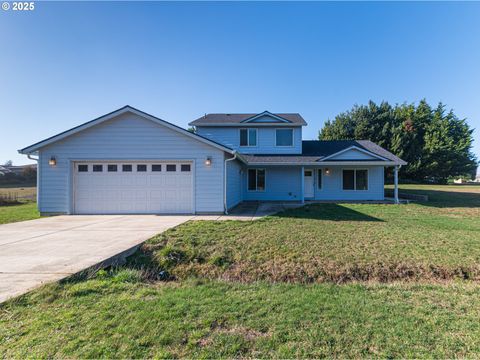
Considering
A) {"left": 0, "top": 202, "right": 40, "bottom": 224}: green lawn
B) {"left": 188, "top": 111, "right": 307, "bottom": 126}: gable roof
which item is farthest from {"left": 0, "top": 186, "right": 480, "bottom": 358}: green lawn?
{"left": 188, "top": 111, "right": 307, "bottom": 126}: gable roof

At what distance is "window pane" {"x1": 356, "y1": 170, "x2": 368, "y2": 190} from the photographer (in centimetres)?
1427

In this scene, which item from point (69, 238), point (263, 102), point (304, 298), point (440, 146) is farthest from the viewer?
Result: point (440, 146)

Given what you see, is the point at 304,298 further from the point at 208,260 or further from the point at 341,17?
the point at 341,17

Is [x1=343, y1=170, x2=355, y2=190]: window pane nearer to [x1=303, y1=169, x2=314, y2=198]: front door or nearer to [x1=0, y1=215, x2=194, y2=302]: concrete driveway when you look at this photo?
[x1=303, y1=169, x2=314, y2=198]: front door

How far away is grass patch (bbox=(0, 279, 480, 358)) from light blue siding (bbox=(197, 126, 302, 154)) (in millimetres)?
11790

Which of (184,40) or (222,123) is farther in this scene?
(222,123)

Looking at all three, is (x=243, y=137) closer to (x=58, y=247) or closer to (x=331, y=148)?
(x=331, y=148)

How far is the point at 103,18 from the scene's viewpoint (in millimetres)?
9445

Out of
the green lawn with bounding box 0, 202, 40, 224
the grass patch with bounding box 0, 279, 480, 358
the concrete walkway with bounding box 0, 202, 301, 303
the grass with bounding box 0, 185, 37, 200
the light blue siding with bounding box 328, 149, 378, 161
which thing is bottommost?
the grass patch with bounding box 0, 279, 480, 358

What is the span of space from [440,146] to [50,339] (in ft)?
118

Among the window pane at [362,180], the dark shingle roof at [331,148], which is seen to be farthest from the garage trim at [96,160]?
the window pane at [362,180]

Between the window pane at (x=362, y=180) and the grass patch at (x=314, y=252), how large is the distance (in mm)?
6953

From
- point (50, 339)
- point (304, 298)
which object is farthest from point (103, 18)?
A: point (304, 298)
